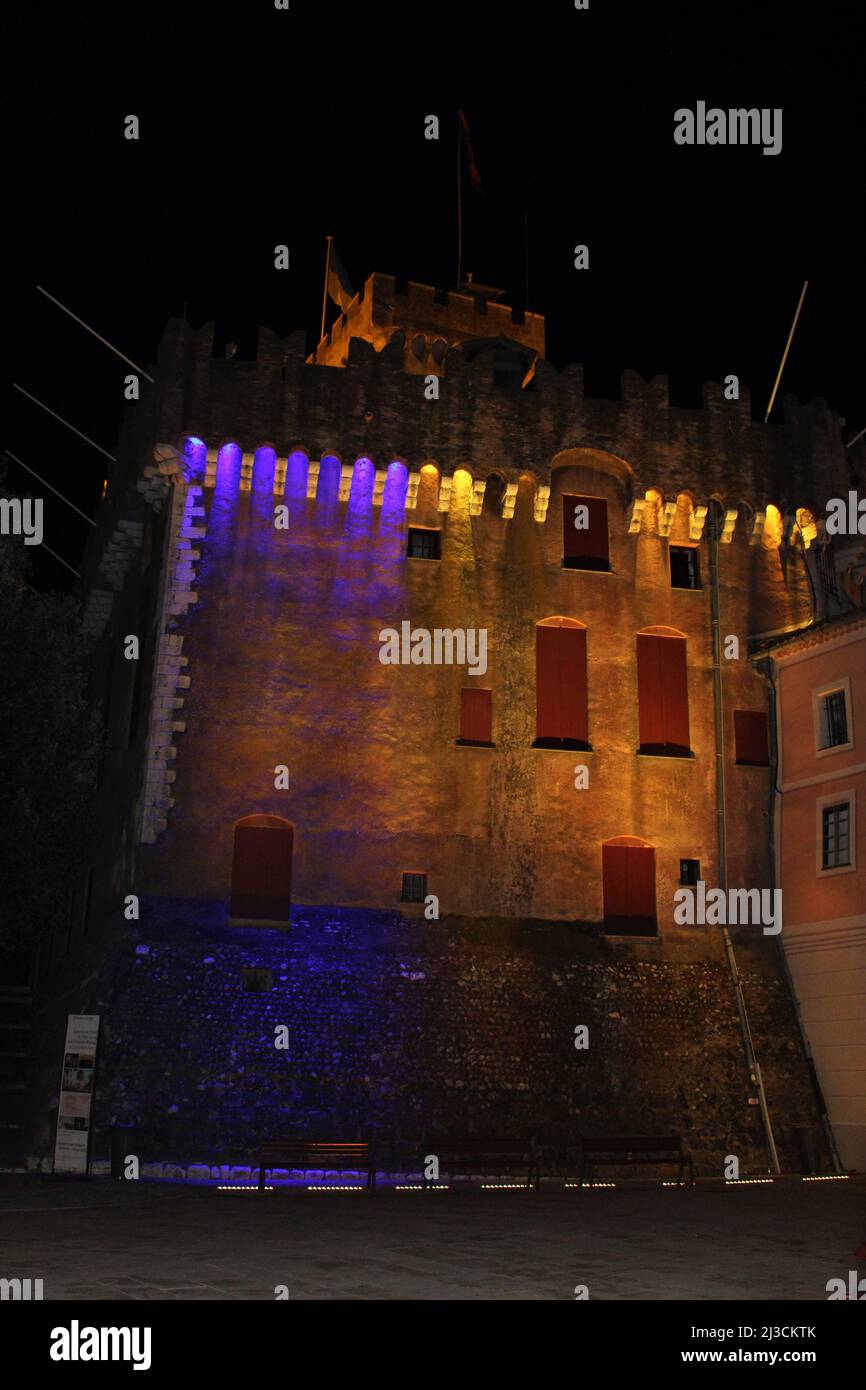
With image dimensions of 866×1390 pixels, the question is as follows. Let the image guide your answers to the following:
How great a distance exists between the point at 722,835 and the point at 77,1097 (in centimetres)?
1377

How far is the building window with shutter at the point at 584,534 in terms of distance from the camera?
2912cm

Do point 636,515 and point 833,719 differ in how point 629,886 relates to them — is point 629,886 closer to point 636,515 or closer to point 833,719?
point 833,719

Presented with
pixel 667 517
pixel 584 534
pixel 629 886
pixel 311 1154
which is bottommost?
pixel 311 1154

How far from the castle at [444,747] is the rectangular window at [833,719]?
62.0 inches

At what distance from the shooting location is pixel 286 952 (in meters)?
24.8

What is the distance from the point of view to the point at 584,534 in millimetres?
29375

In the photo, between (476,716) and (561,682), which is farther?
(561,682)

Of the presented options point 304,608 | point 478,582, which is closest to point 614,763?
point 478,582

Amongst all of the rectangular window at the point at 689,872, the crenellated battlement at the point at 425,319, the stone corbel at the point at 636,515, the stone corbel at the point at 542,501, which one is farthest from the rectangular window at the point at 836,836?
the crenellated battlement at the point at 425,319

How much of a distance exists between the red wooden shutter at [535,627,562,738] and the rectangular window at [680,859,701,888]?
376 cm

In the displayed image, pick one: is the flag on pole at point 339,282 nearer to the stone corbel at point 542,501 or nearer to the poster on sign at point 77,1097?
the stone corbel at point 542,501

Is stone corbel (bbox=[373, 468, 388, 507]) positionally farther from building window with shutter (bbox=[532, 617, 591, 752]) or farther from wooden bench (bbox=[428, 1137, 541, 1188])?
wooden bench (bbox=[428, 1137, 541, 1188])

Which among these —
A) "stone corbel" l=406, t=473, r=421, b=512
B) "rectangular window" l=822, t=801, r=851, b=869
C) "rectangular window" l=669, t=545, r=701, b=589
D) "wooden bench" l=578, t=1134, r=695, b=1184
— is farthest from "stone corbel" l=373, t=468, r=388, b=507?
"wooden bench" l=578, t=1134, r=695, b=1184

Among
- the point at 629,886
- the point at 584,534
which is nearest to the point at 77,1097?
the point at 629,886
